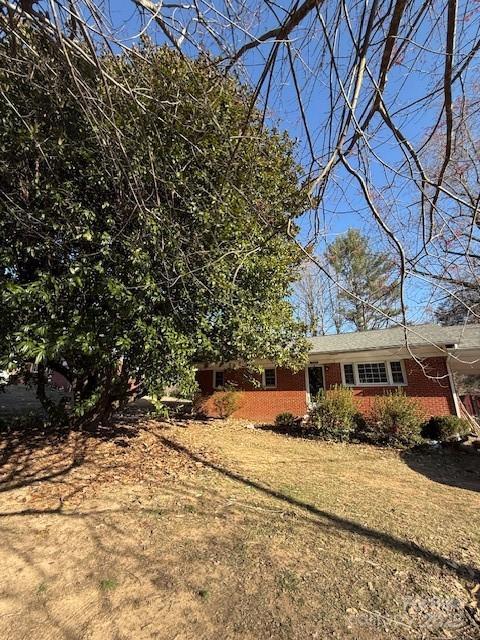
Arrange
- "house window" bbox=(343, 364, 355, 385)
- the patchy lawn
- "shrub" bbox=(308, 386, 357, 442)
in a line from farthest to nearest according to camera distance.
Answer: "house window" bbox=(343, 364, 355, 385) < "shrub" bbox=(308, 386, 357, 442) < the patchy lawn

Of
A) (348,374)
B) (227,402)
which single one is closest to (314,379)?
(348,374)

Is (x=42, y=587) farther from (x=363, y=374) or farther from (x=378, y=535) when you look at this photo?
(x=363, y=374)

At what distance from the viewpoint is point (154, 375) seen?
6465 mm

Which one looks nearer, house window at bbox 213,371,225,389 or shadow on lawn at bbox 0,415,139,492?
shadow on lawn at bbox 0,415,139,492

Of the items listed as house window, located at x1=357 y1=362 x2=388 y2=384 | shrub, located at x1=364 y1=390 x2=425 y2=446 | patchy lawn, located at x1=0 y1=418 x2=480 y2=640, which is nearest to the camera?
patchy lawn, located at x1=0 y1=418 x2=480 y2=640

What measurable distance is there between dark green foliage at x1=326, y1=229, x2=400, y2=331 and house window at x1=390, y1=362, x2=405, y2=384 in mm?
6770

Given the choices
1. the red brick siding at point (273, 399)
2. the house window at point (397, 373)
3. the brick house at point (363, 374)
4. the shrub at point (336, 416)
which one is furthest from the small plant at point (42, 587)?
the house window at point (397, 373)

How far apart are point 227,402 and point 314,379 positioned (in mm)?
3884

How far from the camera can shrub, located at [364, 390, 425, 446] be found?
33.1ft

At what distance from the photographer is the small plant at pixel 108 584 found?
311 cm

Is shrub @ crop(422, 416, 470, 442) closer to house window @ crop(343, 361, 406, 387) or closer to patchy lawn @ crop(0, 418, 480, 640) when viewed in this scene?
house window @ crop(343, 361, 406, 387)

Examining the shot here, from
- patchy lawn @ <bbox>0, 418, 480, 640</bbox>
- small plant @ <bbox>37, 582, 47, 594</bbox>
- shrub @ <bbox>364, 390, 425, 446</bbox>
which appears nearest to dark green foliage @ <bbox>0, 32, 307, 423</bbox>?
patchy lawn @ <bbox>0, 418, 480, 640</bbox>

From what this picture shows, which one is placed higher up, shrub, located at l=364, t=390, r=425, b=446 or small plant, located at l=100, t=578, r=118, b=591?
shrub, located at l=364, t=390, r=425, b=446

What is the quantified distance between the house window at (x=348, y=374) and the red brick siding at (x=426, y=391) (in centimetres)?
60
